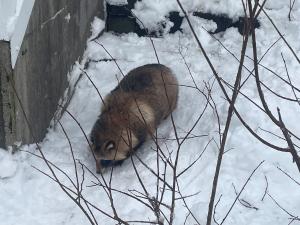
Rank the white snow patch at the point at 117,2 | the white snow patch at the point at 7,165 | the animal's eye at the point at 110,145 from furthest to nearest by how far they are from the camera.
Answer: the white snow patch at the point at 117,2 → the animal's eye at the point at 110,145 → the white snow patch at the point at 7,165

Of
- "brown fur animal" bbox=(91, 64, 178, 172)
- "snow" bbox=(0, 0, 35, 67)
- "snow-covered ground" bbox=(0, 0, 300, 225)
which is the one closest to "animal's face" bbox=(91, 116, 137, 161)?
"brown fur animal" bbox=(91, 64, 178, 172)

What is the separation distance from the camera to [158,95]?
5453mm

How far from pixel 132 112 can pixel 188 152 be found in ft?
2.31

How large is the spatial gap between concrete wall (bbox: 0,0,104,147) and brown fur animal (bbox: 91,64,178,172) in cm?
59

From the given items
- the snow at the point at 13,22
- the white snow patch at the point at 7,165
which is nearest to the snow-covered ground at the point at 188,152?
the white snow patch at the point at 7,165

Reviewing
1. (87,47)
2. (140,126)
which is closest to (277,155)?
(140,126)

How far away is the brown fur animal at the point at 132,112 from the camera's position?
16.3 ft

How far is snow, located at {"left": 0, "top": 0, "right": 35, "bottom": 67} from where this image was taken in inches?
159

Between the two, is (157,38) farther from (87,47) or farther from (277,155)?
(277,155)

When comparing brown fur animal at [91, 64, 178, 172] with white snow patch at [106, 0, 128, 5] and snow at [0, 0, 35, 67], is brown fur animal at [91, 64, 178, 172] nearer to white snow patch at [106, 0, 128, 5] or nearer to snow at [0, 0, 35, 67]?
snow at [0, 0, 35, 67]

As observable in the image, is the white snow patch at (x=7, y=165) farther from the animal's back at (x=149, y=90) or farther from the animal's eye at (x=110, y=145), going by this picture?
the animal's back at (x=149, y=90)

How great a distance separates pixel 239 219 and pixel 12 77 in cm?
215

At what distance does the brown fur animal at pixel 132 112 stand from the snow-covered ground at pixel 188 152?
0.57ft

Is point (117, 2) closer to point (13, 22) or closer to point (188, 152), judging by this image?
point (188, 152)
